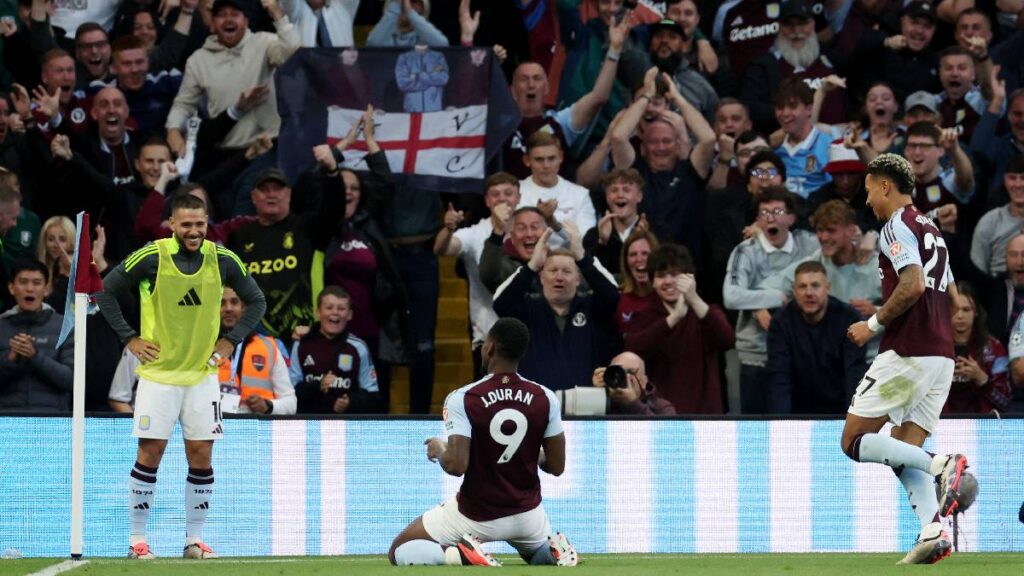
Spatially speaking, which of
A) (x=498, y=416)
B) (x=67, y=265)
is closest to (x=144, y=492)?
(x=498, y=416)

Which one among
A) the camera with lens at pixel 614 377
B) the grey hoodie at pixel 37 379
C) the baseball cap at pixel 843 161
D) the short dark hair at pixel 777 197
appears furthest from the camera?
the baseball cap at pixel 843 161

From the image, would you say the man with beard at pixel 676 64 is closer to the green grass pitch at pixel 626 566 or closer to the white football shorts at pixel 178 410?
the green grass pitch at pixel 626 566

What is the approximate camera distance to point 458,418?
9.36 meters

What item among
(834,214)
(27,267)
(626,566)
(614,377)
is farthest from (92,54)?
(626,566)

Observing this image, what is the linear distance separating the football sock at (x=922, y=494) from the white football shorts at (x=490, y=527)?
1909 mm

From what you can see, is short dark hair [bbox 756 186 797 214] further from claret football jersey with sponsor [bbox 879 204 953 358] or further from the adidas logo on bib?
the adidas logo on bib

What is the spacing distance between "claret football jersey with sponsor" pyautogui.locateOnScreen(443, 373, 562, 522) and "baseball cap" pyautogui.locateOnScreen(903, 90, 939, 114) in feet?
23.7

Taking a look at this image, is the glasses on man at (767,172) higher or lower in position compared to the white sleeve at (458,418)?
higher

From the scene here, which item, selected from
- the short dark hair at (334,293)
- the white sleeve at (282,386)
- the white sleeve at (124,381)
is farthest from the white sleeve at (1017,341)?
the white sleeve at (124,381)

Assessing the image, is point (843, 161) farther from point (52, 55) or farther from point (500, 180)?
point (52, 55)

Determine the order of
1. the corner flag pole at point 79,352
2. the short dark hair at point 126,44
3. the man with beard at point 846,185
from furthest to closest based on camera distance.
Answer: the short dark hair at point 126,44 < the man with beard at point 846,185 < the corner flag pole at point 79,352

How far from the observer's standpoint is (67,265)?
14219 millimetres

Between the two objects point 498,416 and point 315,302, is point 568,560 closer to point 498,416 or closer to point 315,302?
point 498,416

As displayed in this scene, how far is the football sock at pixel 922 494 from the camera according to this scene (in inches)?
372
